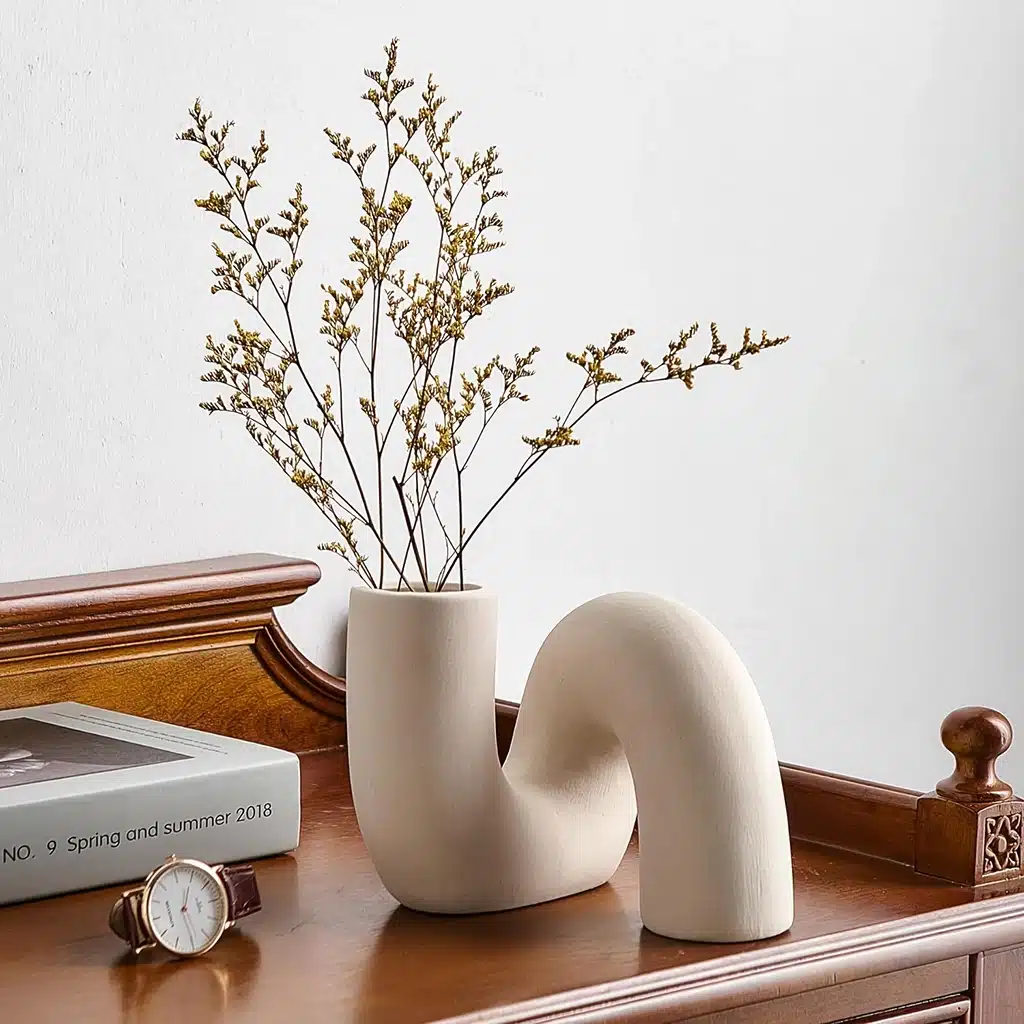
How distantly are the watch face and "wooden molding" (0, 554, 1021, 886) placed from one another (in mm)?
357

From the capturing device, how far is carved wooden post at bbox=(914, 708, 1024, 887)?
90 centimetres

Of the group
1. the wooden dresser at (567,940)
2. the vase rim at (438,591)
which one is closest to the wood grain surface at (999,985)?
the wooden dresser at (567,940)

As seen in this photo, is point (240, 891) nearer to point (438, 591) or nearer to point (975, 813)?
point (438, 591)

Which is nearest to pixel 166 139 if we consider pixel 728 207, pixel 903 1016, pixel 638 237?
pixel 638 237

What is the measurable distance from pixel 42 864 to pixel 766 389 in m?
0.89

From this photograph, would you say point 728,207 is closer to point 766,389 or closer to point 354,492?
point 766,389

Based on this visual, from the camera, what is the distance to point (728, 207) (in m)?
1.54

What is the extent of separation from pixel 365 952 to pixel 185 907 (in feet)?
0.30

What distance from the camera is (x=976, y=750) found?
91 cm

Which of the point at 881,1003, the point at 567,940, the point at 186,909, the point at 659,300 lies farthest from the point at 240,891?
the point at 659,300

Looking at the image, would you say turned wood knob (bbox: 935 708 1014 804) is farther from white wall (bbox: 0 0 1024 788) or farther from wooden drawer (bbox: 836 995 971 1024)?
white wall (bbox: 0 0 1024 788)

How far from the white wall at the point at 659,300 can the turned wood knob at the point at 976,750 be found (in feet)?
1.84

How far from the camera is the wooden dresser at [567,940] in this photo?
2.47 feet

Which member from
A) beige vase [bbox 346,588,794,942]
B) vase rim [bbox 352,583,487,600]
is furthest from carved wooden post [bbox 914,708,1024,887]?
vase rim [bbox 352,583,487,600]
